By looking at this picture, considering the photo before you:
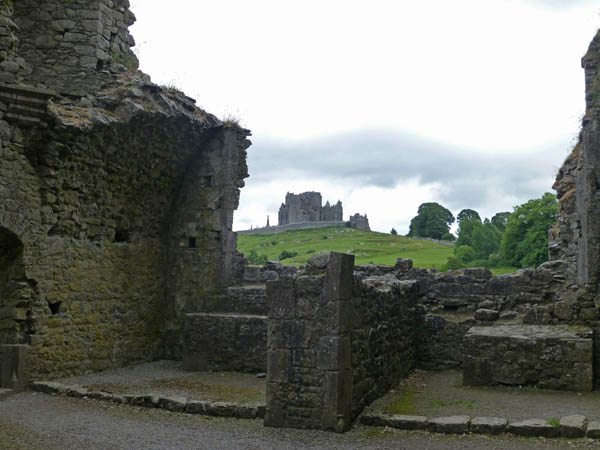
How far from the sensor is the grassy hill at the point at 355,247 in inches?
1566

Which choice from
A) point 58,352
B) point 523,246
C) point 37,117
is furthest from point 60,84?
point 523,246

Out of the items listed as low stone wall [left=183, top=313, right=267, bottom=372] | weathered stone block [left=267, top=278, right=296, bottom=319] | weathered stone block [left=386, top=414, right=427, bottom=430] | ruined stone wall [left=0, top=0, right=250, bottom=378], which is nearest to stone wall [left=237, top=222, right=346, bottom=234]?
ruined stone wall [left=0, top=0, right=250, bottom=378]

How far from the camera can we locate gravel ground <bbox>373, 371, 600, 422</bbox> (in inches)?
306

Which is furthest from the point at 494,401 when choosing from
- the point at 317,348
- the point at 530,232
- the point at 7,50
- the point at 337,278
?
the point at 530,232

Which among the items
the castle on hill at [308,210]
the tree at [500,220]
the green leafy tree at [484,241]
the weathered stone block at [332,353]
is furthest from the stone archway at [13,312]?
the castle on hill at [308,210]

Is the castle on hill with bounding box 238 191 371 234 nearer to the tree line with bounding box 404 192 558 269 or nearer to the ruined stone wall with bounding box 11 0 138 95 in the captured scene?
the tree line with bounding box 404 192 558 269

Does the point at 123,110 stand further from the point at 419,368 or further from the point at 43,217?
the point at 419,368

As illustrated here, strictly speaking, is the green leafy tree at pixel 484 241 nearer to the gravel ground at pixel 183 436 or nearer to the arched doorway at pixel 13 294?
the arched doorway at pixel 13 294

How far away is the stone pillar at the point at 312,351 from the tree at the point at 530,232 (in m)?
25.1

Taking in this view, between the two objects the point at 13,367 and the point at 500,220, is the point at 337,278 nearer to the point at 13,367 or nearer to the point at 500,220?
the point at 13,367

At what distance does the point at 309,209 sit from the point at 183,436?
311 feet

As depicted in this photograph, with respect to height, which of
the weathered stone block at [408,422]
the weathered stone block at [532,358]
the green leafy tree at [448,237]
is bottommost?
the weathered stone block at [408,422]

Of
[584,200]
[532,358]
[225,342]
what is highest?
[584,200]

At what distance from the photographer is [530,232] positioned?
105 feet
